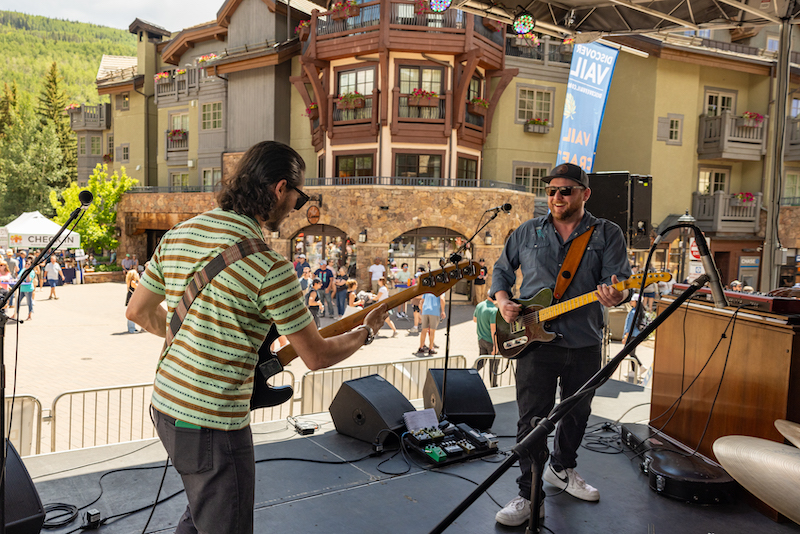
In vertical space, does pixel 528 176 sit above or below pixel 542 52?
below

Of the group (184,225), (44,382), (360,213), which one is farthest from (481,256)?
(184,225)

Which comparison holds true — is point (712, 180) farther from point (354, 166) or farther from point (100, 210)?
point (100, 210)

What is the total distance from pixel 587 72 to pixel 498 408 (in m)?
13.4

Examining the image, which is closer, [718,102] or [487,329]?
[487,329]

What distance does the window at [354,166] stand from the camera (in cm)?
2159

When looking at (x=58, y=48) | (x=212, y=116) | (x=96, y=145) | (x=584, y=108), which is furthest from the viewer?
(x=58, y=48)

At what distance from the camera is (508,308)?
340 centimetres

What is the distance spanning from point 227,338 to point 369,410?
284 cm

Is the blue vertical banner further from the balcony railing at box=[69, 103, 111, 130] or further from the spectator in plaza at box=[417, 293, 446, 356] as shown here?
the balcony railing at box=[69, 103, 111, 130]

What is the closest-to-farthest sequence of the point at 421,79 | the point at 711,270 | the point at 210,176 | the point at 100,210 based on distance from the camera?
the point at 711,270 < the point at 421,79 < the point at 210,176 < the point at 100,210

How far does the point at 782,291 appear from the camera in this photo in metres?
4.08

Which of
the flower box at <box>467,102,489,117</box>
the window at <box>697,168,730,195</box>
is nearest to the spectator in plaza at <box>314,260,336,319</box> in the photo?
the flower box at <box>467,102,489,117</box>

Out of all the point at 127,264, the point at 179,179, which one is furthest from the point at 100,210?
the point at 179,179

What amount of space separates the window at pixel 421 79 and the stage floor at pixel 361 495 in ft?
59.9
